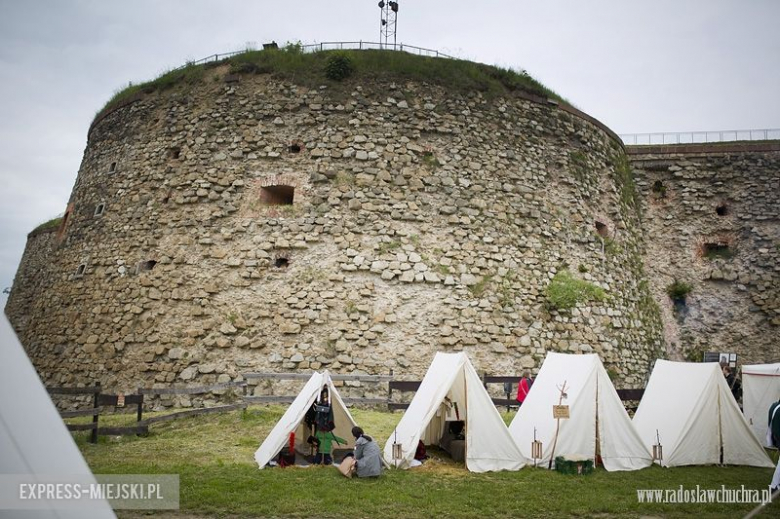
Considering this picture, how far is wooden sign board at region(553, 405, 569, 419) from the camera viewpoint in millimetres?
8633

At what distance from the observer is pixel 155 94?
53.6 feet

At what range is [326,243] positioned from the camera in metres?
13.5

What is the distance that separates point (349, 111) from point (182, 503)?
10.6 metres

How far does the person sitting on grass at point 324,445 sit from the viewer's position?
27.3 ft

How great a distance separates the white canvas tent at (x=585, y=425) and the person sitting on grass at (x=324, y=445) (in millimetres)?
2951

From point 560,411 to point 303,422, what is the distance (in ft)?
13.0

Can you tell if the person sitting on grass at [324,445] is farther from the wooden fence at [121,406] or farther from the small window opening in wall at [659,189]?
the small window opening in wall at [659,189]

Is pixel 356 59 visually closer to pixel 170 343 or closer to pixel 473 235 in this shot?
pixel 473 235

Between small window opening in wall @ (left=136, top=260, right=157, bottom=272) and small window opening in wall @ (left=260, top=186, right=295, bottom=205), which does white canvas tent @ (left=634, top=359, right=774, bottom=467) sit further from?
small window opening in wall @ (left=136, top=260, right=157, bottom=272)

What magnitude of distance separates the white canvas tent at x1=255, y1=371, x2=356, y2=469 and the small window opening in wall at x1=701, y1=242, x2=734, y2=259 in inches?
598

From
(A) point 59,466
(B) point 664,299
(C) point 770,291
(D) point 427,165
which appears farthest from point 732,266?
(A) point 59,466

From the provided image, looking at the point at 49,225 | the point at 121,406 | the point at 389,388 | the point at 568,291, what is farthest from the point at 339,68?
the point at 49,225

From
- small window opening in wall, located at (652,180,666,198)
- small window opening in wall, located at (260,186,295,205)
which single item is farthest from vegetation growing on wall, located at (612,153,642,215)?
small window opening in wall, located at (260,186,295,205)

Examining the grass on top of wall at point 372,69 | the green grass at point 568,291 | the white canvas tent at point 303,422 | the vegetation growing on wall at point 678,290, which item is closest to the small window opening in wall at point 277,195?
the grass on top of wall at point 372,69
